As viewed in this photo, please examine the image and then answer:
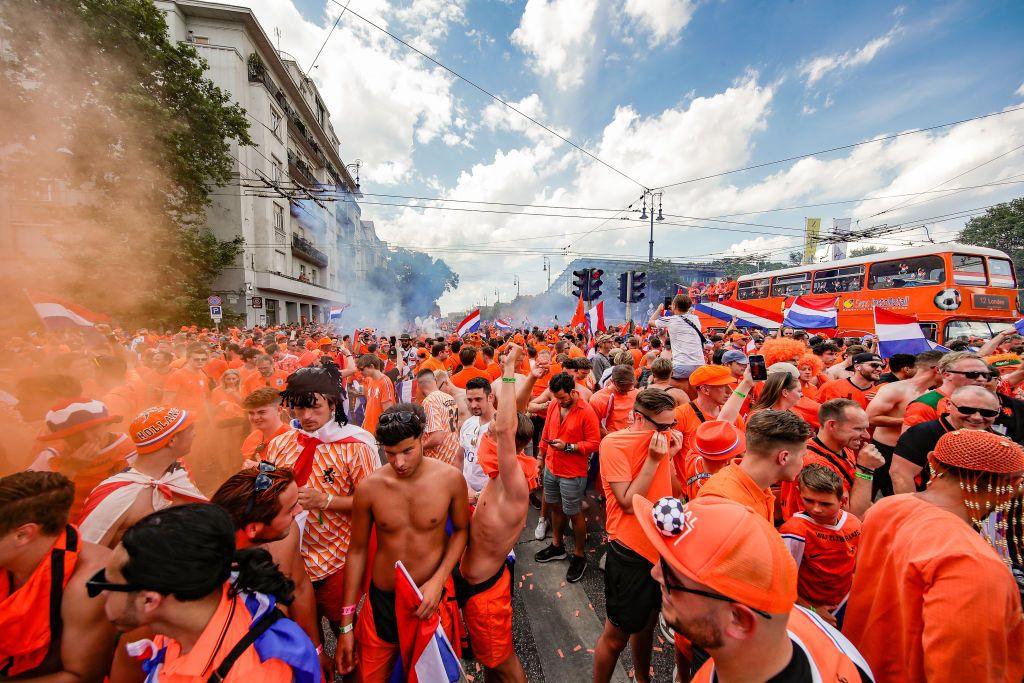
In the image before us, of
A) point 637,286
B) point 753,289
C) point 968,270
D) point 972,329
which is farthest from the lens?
point 753,289

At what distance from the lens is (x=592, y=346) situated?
33.2 ft

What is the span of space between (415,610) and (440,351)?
230 inches

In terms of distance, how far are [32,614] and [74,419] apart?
1.66 metres

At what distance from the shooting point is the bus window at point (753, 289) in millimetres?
16797

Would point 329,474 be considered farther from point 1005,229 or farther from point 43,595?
point 1005,229

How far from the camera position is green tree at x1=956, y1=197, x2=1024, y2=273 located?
3022cm

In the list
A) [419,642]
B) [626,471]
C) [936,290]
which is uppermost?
[936,290]

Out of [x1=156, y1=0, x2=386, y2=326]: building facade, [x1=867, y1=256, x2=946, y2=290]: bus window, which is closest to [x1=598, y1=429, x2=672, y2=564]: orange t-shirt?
[x1=867, y1=256, x2=946, y2=290]: bus window

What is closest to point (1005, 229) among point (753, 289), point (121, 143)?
point (753, 289)

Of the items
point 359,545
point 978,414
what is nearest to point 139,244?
point 359,545

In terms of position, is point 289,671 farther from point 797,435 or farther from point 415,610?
point 797,435

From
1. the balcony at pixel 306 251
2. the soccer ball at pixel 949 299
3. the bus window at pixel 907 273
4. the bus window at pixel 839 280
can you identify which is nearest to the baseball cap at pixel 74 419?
the soccer ball at pixel 949 299

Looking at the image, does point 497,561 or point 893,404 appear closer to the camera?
point 497,561

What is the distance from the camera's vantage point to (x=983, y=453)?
157cm
